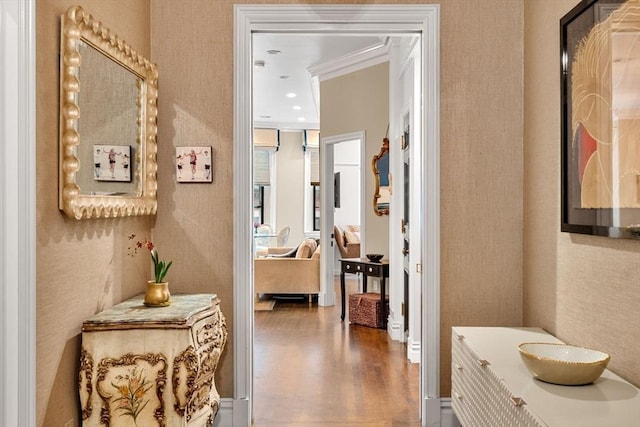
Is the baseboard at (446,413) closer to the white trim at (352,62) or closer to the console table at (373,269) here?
the console table at (373,269)

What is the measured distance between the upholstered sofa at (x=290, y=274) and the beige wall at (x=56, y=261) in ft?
15.3

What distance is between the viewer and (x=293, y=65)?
7.05m

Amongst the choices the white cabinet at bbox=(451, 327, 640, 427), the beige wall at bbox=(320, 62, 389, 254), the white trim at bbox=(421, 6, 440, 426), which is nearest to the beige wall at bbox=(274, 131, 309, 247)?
the beige wall at bbox=(320, 62, 389, 254)

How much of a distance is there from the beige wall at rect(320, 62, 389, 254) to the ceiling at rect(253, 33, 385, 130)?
32cm

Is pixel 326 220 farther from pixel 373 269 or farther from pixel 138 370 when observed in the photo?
pixel 138 370

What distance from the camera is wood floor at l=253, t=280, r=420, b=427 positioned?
135 inches

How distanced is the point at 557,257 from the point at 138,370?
2028 millimetres

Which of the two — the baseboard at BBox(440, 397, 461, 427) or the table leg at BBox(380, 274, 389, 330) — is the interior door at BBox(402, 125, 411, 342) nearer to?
the table leg at BBox(380, 274, 389, 330)

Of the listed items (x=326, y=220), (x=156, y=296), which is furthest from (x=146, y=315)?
(x=326, y=220)

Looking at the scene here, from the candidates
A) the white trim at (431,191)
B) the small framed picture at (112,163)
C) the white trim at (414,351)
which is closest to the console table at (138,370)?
the small framed picture at (112,163)

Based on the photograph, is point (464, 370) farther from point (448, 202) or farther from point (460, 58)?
point (460, 58)

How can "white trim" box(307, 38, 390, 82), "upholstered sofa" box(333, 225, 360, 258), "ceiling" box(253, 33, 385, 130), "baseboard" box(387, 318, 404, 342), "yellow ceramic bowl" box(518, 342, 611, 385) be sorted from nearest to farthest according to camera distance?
"yellow ceramic bowl" box(518, 342, 611, 385) < "baseboard" box(387, 318, 404, 342) < "ceiling" box(253, 33, 385, 130) < "white trim" box(307, 38, 390, 82) < "upholstered sofa" box(333, 225, 360, 258)

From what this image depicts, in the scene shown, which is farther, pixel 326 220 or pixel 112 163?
pixel 326 220

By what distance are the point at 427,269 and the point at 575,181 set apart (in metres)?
1.00
